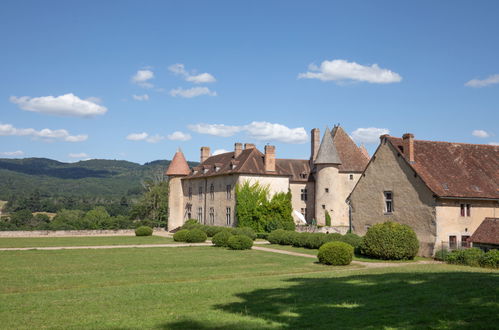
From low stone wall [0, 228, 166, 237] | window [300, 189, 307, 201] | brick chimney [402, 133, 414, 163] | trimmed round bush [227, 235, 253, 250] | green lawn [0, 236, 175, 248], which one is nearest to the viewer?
brick chimney [402, 133, 414, 163]

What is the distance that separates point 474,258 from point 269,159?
26.6m

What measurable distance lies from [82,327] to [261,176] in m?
35.5

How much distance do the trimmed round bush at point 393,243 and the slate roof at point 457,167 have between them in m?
3.03

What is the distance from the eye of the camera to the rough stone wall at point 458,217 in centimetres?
2550

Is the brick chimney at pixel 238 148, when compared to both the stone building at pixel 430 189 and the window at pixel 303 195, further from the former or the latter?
the stone building at pixel 430 189

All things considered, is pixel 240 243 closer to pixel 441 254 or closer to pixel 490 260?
pixel 441 254

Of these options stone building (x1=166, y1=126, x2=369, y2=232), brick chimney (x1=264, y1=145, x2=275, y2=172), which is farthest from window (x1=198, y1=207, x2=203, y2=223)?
brick chimney (x1=264, y1=145, x2=275, y2=172)

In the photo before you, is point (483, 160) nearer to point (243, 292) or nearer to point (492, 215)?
point (492, 215)

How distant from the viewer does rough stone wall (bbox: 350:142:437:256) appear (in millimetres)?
26016

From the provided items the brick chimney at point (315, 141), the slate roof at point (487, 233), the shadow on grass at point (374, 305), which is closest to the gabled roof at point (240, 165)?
the brick chimney at point (315, 141)

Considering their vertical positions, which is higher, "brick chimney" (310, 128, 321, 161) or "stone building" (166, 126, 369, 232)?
"brick chimney" (310, 128, 321, 161)

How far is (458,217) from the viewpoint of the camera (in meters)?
26.0

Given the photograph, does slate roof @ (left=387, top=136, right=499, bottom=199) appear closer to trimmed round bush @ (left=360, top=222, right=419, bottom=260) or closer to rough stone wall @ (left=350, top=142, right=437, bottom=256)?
rough stone wall @ (left=350, top=142, right=437, bottom=256)

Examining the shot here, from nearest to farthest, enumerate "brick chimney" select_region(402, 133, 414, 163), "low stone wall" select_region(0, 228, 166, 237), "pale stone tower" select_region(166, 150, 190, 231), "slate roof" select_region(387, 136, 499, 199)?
"slate roof" select_region(387, 136, 499, 199), "brick chimney" select_region(402, 133, 414, 163), "low stone wall" select_region(0, 228, 166, 237), "pale stone tower" select_region(166, 150, 190, 231)
